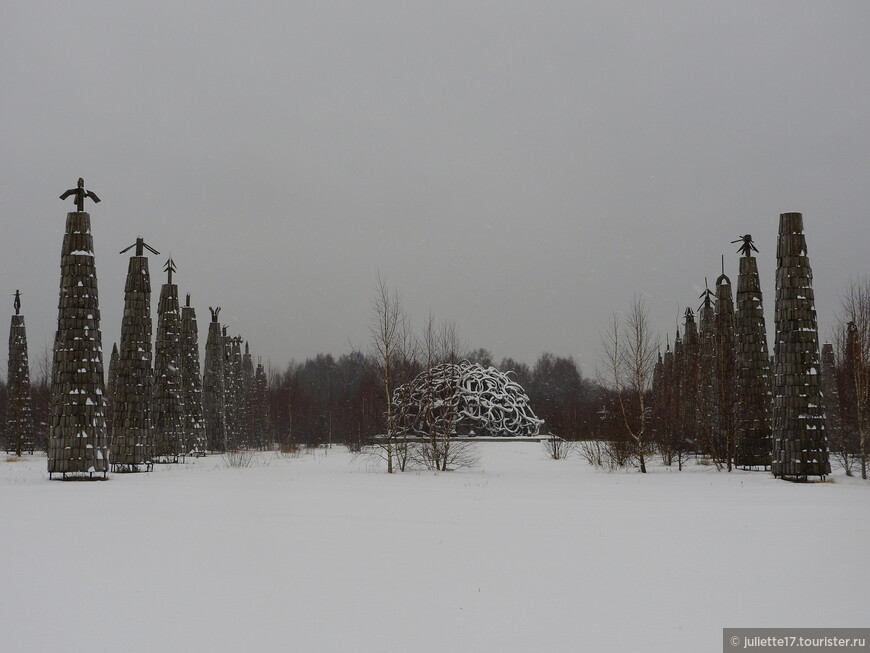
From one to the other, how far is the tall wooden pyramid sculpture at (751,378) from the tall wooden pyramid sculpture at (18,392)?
105ft

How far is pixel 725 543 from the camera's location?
10.3 meters

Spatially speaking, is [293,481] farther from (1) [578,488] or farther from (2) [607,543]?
(2) [607,543]

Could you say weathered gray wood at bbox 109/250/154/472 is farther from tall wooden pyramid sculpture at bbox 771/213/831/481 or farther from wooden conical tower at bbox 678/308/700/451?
wooden conical tower at bbox 678/308/700/451

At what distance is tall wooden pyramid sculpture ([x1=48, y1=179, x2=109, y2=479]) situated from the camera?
68.3 ft

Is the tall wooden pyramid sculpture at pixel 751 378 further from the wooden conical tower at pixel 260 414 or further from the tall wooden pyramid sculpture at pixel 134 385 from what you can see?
the wooden conical tower at pixel 260 414

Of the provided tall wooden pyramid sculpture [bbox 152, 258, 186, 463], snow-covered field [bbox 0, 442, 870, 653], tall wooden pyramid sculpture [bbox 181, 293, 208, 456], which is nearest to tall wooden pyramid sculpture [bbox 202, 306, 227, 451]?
tall wooden pyramid sculpture [bbox 181, 293, 208, 456]

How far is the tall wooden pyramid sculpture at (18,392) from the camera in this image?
122 feet

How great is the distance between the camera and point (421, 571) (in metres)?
8.61

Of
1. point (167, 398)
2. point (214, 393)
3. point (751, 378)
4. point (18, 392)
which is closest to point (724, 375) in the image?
point (751, 378)

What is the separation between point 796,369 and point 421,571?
15.5 meters

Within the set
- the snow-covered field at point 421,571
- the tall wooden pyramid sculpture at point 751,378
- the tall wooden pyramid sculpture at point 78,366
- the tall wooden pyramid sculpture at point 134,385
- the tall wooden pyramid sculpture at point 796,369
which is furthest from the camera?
the tall wooden pyramid sculpture at point 134,385

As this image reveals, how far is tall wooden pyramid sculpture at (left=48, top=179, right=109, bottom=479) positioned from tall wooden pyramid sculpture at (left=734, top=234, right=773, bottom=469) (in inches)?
765

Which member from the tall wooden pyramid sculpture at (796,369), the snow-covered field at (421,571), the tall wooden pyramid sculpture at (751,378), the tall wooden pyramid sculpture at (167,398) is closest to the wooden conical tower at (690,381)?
the tall wooden pyramid sculpture at (751,378)

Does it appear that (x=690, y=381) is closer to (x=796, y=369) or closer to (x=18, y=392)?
(x=796, y=369)
